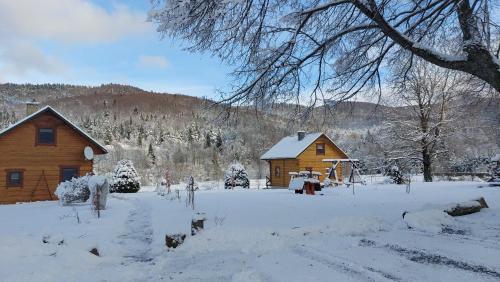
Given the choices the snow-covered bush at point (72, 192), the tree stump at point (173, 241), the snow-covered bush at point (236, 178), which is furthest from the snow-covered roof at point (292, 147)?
the tree stump at point (173, 241)

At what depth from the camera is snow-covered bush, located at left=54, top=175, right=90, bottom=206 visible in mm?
20125

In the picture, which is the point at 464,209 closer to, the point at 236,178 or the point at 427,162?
the point at 427,162

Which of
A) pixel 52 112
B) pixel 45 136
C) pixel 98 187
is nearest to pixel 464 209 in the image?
pixel 98 187

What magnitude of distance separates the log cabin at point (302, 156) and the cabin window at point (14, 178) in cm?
2270

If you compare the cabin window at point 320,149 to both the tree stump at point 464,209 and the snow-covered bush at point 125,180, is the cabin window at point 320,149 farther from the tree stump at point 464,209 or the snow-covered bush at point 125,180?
the tree stump at point 464,209

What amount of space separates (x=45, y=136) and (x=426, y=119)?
84.5 feet

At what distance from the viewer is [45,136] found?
25922 mm

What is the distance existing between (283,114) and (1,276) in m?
7.54

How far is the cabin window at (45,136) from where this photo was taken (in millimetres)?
25750

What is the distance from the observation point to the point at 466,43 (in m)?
9.30

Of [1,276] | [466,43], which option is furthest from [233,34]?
[1,276]

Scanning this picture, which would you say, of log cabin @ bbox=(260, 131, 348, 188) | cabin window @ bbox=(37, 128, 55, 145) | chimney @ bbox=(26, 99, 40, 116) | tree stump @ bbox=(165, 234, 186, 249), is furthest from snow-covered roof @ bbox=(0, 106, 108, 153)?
tree stump @ bbox=(165, 234, 186, 249)

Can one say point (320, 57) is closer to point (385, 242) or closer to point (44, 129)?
point (385, 242)

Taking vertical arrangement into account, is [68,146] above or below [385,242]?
above
